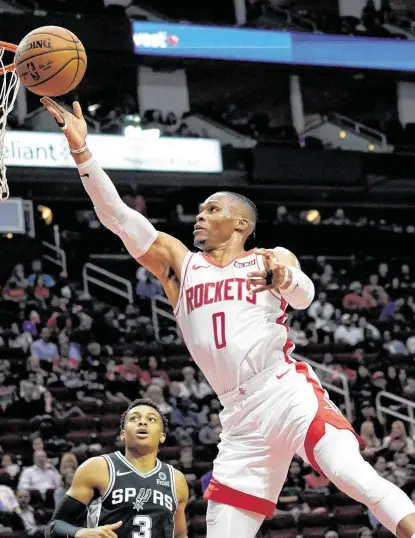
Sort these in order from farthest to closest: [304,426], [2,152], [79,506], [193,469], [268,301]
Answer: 1. [193,469]
2. [2,152]
3. [79,506]
4. [268,301]
5. [304,426]

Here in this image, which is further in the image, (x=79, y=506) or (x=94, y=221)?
(x=94, y=221)

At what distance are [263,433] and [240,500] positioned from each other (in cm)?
38

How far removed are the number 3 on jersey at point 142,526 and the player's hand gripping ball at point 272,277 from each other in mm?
1828

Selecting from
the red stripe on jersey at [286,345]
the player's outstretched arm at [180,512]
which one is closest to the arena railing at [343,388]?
the player's outstretched arm at [180,512]

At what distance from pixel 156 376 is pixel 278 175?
890cm

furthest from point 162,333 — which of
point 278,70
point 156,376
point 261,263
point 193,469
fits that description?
point 261,263

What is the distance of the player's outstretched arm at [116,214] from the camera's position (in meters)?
5.86

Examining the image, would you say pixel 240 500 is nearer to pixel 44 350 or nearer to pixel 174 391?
pixel 174 391

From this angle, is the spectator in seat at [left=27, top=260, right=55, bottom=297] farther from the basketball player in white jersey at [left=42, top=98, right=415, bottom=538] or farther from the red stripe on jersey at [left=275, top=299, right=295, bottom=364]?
the red stripe on jersey at [left=275, top=299, right=295, bottom=364]

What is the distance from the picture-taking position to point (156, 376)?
16.2 metres

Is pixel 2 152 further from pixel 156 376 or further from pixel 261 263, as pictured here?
pixel 156 376

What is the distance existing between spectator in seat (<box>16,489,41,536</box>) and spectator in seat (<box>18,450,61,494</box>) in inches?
7.6

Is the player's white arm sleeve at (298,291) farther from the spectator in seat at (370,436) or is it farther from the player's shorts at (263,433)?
the spectator in seat at (370,436)

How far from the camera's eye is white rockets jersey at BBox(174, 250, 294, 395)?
566 cm
